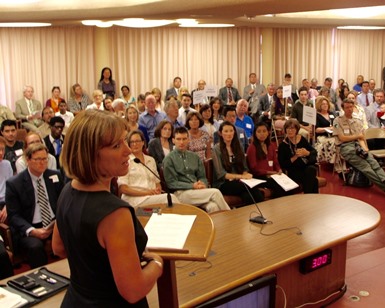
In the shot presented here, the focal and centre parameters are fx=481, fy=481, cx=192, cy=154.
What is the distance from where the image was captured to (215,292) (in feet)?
7.88

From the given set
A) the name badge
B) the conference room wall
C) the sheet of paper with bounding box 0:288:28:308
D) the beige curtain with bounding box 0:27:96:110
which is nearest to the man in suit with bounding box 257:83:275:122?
the conference room wall

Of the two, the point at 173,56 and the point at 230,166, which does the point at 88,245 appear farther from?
the point at 173,56

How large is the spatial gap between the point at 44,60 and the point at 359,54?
874cm

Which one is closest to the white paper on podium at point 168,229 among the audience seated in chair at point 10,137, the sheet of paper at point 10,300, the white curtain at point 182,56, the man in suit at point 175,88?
the sheet of paper at point 10,300

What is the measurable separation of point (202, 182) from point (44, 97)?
629 centimetres

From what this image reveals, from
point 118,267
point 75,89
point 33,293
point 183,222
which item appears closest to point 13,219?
point 33,293

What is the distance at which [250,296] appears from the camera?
7.20ft

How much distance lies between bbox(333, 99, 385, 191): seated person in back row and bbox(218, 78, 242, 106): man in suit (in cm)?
478

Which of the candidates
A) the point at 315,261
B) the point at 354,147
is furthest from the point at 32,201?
the point at 354,147

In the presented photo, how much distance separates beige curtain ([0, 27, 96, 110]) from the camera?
9.62m

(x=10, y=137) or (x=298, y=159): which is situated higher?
(x=10, y=137)

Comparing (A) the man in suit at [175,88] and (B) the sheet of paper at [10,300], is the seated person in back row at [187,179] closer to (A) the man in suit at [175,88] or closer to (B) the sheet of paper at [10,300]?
(B) the sheet of paper at [10,300]

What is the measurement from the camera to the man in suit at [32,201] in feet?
11.9

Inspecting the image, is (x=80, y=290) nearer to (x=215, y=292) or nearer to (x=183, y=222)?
(x=183, y=222)
